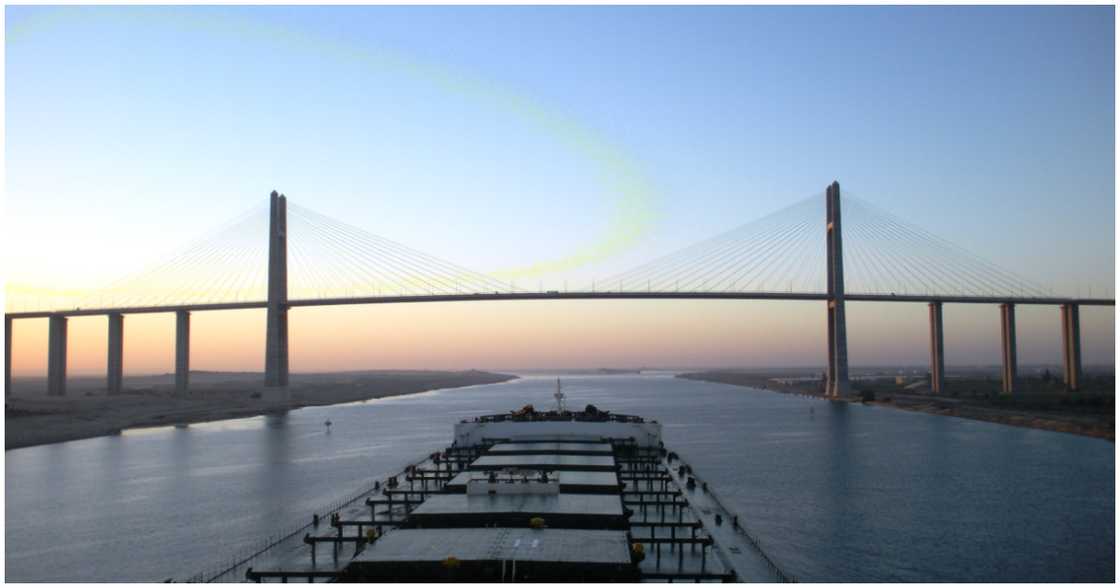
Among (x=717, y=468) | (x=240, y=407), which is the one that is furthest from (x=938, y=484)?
(x=240, y=407)

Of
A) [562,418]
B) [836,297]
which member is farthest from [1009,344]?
[562,418]

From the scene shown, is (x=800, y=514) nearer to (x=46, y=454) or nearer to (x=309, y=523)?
(x=309, y=523)

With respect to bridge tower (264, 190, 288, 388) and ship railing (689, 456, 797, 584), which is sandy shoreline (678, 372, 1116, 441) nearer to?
ship railing (689, 456, 797, 584)

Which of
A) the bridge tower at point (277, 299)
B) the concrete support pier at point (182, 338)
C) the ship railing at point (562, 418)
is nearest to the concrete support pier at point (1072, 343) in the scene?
the ship railing at point (562, 418)

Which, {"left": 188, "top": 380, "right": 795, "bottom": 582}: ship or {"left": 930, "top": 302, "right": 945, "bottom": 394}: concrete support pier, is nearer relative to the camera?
{"left": 188, "top": 380, "right": 795, "bottom": 582}: ship

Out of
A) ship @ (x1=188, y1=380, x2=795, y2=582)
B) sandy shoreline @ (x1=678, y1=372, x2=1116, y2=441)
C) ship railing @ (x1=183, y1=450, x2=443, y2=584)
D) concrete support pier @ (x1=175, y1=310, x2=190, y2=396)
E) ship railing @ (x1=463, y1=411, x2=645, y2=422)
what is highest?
concrete support pier @ (x1=175, y1=310, x2=190, y2=396)

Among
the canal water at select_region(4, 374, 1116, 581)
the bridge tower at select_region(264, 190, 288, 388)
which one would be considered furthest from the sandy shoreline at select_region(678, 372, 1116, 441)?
the bridge tower at select_region(264, 190, 288, 388)

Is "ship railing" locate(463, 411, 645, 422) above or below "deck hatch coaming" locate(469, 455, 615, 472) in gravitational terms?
above

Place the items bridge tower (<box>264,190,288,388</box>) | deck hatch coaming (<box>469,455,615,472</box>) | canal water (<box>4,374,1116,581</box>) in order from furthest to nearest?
1. bridge tower (<box>264,190,288,388</box>)
2. deck hatch coaming (<box>469,455,615,472</box>)
3. canal water (<box>4,374,1116,581</box>)
